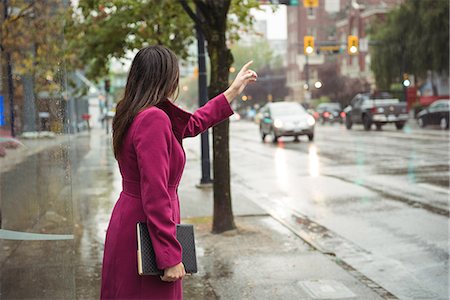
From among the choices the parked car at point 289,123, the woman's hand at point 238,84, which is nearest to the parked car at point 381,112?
the parked car at point 289,123

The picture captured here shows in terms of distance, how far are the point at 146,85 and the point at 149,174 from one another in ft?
1.43

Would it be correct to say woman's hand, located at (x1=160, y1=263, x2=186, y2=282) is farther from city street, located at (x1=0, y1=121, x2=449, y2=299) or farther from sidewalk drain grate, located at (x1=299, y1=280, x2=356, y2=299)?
sidewalk drain grate, located at (x1=299, y1=280, x2=356, y2=299)

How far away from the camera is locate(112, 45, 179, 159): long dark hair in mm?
3014

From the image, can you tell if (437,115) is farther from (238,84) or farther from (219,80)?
(238,84)

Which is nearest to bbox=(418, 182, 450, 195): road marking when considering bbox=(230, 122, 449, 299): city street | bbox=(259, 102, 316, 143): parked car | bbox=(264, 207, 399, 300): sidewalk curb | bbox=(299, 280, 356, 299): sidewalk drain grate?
bbox=(230, 122, 449, 299): city street

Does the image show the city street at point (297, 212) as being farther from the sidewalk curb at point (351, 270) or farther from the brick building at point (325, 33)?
the brick building at point (325, 33)

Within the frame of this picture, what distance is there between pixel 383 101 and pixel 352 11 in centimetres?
4129

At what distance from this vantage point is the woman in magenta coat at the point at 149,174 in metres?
2.85

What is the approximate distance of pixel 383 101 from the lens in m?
36.7

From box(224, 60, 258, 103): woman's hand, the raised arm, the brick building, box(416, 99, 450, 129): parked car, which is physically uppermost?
the brick building

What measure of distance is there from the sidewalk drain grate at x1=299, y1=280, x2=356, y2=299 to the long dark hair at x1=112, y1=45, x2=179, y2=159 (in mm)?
2949

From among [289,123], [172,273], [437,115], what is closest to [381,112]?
[437,115]

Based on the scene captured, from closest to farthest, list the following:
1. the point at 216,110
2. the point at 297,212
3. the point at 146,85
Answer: the point at 146,85
the point at 216,110
the point at 297,212

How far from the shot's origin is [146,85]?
305cm
